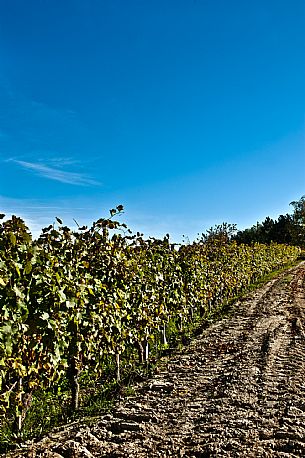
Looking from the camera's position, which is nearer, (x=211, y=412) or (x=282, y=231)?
(x=211, y=412)

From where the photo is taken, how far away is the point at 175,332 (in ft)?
32.5

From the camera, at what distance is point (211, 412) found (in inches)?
178

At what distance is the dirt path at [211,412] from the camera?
3.70 metres

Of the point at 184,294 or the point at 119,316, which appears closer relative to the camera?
the point at 119,316

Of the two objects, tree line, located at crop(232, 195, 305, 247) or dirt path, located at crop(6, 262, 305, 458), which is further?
tree line, located at crop(232, 195, 305, 247)

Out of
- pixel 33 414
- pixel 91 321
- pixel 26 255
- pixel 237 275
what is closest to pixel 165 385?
pixel 91 321

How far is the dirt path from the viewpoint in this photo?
3703mm

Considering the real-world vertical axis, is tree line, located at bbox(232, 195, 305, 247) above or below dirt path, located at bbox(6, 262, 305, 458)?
above

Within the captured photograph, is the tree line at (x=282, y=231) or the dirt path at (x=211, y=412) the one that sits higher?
the tree line at (x=282, y=231)

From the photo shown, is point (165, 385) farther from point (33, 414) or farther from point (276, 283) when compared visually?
point (276, 283)

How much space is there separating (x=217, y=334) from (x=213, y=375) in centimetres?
318

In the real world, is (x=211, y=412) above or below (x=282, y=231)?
below

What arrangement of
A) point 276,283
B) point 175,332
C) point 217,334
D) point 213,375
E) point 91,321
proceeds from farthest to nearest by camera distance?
point 276,283
point 175,332
point 217,334
point 213,375
point 91,321

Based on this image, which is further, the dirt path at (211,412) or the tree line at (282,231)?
the tree line at (282,231)
